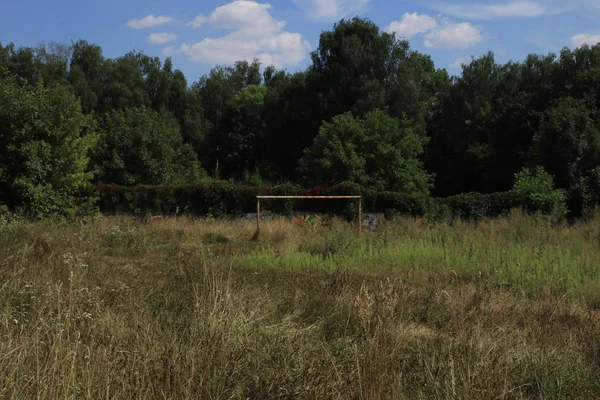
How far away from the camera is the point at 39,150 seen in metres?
17.9

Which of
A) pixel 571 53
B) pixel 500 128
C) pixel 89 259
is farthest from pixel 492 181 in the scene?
pixel 89 259

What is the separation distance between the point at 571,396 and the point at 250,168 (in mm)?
46791

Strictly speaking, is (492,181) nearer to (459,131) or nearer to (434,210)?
(459,131)

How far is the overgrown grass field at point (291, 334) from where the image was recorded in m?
3.07

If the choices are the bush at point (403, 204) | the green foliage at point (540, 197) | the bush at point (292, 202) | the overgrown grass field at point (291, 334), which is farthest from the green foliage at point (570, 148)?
the overgrown grass field at point (291, 334)

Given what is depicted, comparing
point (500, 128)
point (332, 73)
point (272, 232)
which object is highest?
point (332, 73)

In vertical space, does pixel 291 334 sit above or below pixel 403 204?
above

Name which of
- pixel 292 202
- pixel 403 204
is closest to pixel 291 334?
pixel 292 202

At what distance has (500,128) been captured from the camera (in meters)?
38.4

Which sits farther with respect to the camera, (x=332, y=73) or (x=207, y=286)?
(x=332, y=73)

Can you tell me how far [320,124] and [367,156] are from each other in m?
10.3

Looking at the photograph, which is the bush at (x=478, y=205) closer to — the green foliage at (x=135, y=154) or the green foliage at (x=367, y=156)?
the green foliage at (x=367, y=156)

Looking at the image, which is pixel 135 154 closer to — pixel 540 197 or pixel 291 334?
pixel 540 197

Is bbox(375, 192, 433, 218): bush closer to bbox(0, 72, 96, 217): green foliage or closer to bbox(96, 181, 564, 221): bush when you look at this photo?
bbox(96, 181, 564, 221): bush
